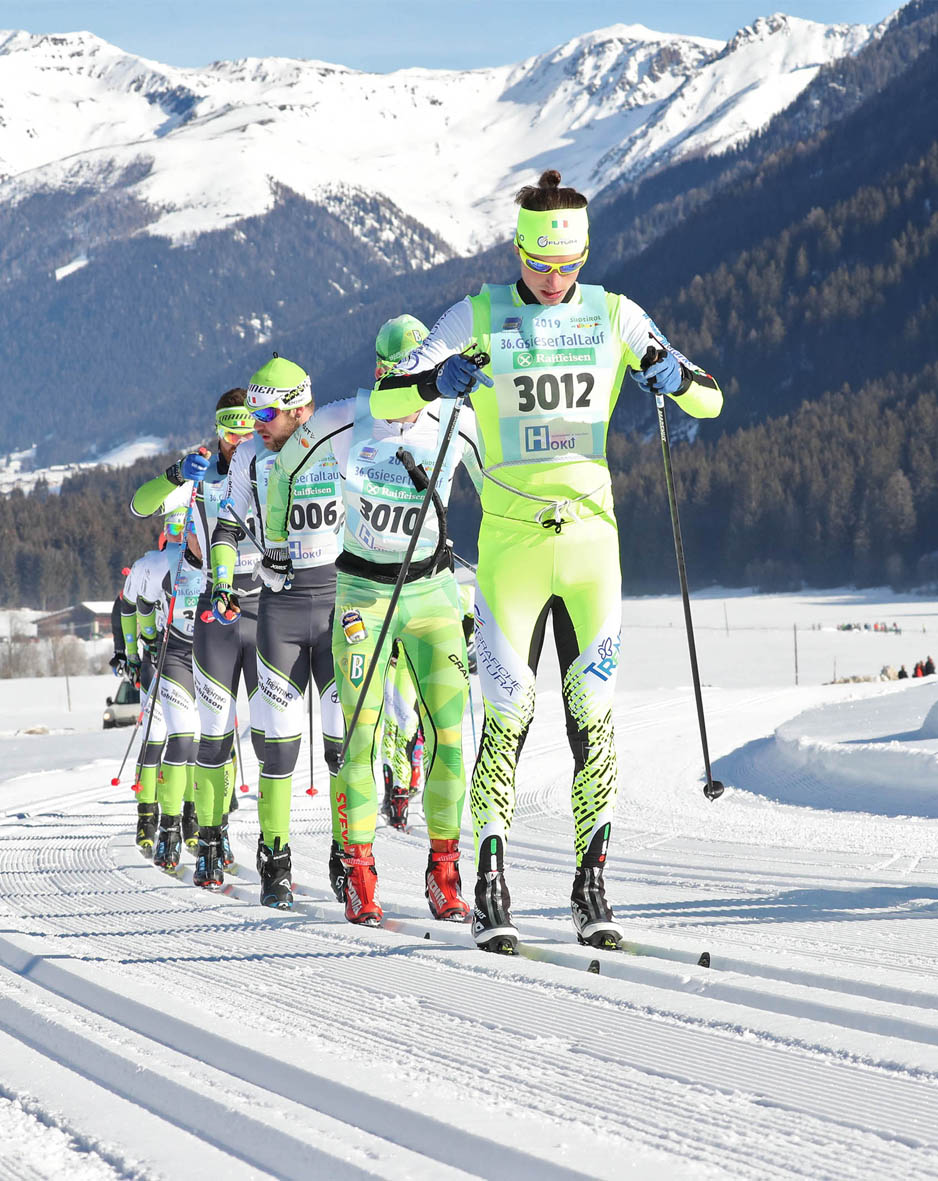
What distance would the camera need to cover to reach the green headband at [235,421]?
24.5 ft

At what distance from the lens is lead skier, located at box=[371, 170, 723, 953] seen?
194 inches

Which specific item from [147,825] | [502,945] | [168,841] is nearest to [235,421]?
[168,841]

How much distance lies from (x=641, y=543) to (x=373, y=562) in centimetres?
9497

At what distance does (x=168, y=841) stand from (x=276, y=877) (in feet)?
8.07

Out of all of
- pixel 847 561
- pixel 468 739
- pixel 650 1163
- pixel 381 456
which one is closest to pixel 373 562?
pixel 381 456

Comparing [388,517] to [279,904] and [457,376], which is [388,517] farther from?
[279,904]

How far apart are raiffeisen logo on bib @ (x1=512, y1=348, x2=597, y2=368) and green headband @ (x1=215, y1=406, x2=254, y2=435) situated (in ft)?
9.29

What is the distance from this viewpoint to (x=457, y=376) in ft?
15.6

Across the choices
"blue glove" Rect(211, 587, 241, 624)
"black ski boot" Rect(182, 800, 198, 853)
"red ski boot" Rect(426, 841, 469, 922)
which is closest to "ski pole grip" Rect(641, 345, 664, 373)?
"red ski boot" Rect(426, 841, 469, 922)

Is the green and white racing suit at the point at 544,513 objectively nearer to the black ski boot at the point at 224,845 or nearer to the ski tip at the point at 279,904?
the ski tip at the point at 279,904

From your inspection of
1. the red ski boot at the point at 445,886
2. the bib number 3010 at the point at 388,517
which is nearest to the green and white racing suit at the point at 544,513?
the red ski boot at the point at 445,886

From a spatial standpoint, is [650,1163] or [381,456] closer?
[650,1163]

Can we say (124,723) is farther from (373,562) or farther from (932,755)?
(373,562)

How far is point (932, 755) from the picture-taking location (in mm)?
11727
